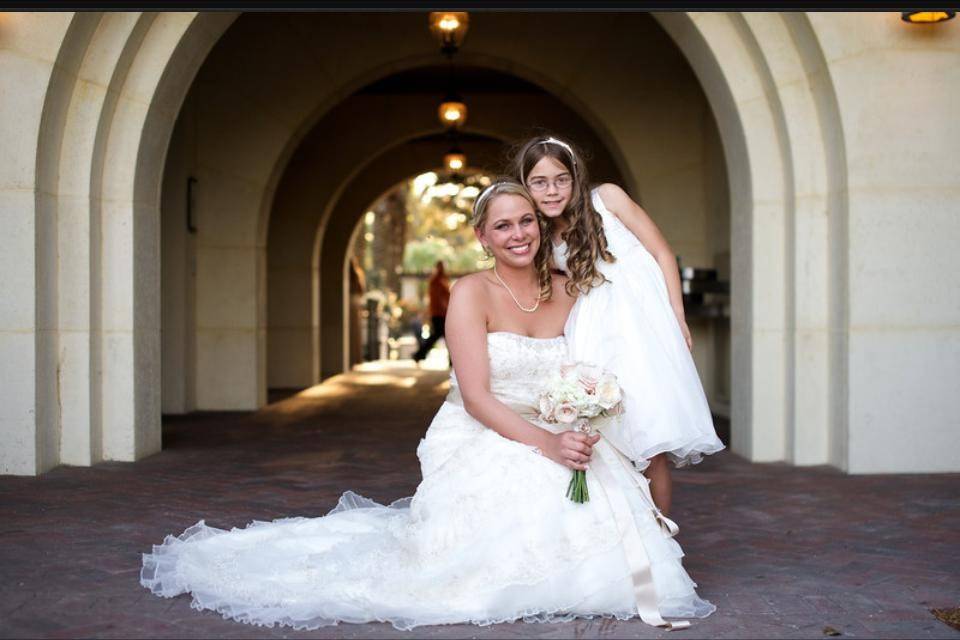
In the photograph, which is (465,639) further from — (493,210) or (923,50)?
(923,50)

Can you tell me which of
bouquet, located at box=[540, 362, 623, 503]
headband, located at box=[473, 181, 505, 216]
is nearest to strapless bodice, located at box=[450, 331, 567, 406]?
bouquet, located at box=[540, 362, 623, 503]

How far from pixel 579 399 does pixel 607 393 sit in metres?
0.13

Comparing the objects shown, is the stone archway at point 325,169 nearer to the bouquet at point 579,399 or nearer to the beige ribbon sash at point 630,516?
the beige ribbon sash at point 630,516

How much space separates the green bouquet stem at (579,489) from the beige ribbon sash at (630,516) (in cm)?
12

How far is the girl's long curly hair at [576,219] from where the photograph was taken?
472 centimetres

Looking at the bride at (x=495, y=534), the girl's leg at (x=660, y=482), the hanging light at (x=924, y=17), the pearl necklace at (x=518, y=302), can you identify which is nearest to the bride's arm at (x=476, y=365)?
the bride at (x=495, y=534)

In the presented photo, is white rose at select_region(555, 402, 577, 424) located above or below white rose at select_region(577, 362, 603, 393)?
below

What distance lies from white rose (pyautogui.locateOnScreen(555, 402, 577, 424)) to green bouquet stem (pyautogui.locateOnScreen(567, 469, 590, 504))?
10.0 inches

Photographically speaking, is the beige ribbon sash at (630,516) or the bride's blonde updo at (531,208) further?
the bride's blonde updo at (531,208)

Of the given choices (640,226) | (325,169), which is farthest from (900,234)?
(325,169)

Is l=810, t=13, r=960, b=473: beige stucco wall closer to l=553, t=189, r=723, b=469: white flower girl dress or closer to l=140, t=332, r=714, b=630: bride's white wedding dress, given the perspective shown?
l=553, t=189, r=723, b=469: white flower girl dress

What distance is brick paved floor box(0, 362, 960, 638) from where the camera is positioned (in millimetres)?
4023

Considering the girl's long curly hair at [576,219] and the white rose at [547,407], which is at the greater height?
the girl's long curly hair at [576,219]

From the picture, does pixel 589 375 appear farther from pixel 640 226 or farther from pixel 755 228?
pixel 755 228
